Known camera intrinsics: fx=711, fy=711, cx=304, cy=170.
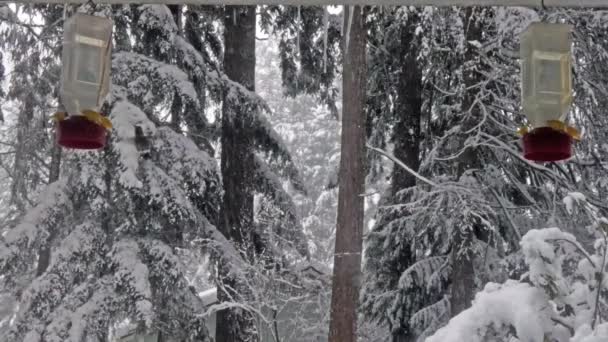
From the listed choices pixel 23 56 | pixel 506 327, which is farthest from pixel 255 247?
pixel 506 327

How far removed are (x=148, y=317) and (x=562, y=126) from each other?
6161 millimetres

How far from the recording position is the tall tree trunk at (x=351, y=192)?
7.52 m

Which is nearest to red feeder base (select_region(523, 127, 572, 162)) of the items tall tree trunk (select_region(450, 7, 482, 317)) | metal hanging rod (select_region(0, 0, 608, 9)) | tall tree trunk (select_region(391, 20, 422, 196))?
metal hanging rod (select_region(0, 0, 608, 9))

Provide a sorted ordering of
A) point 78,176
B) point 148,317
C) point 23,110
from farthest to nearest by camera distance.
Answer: point 23,110 → point 78,176 → point 148,317

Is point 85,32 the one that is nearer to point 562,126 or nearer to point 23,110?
point 562,126

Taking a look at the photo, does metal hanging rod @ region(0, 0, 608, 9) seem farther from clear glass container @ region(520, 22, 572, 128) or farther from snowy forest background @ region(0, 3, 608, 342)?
snowy forest background @ region(0, 3, 608, 342)

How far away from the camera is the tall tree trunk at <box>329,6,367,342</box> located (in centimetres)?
752

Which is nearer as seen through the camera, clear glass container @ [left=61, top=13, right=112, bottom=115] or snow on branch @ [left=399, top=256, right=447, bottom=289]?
clear glass container @ [left=61, top=13, right=112, bottom=115]

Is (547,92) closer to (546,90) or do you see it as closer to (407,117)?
(546,90)

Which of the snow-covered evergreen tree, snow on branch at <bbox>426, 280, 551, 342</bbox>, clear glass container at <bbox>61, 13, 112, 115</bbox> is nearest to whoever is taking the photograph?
clear glass container at <bbox>61, 13, 112, 115</bbox>

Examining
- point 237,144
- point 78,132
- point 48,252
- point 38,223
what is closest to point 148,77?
point 38,223

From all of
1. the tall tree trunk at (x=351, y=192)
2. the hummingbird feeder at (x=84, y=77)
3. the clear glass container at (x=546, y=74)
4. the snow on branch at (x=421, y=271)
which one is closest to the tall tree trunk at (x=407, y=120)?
the snow on branch at (x=421, y=271)

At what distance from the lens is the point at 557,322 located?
3.08 meters

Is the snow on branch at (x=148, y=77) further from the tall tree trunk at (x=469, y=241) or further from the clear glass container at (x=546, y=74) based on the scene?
the clear glass container at (x=546, y=74)
